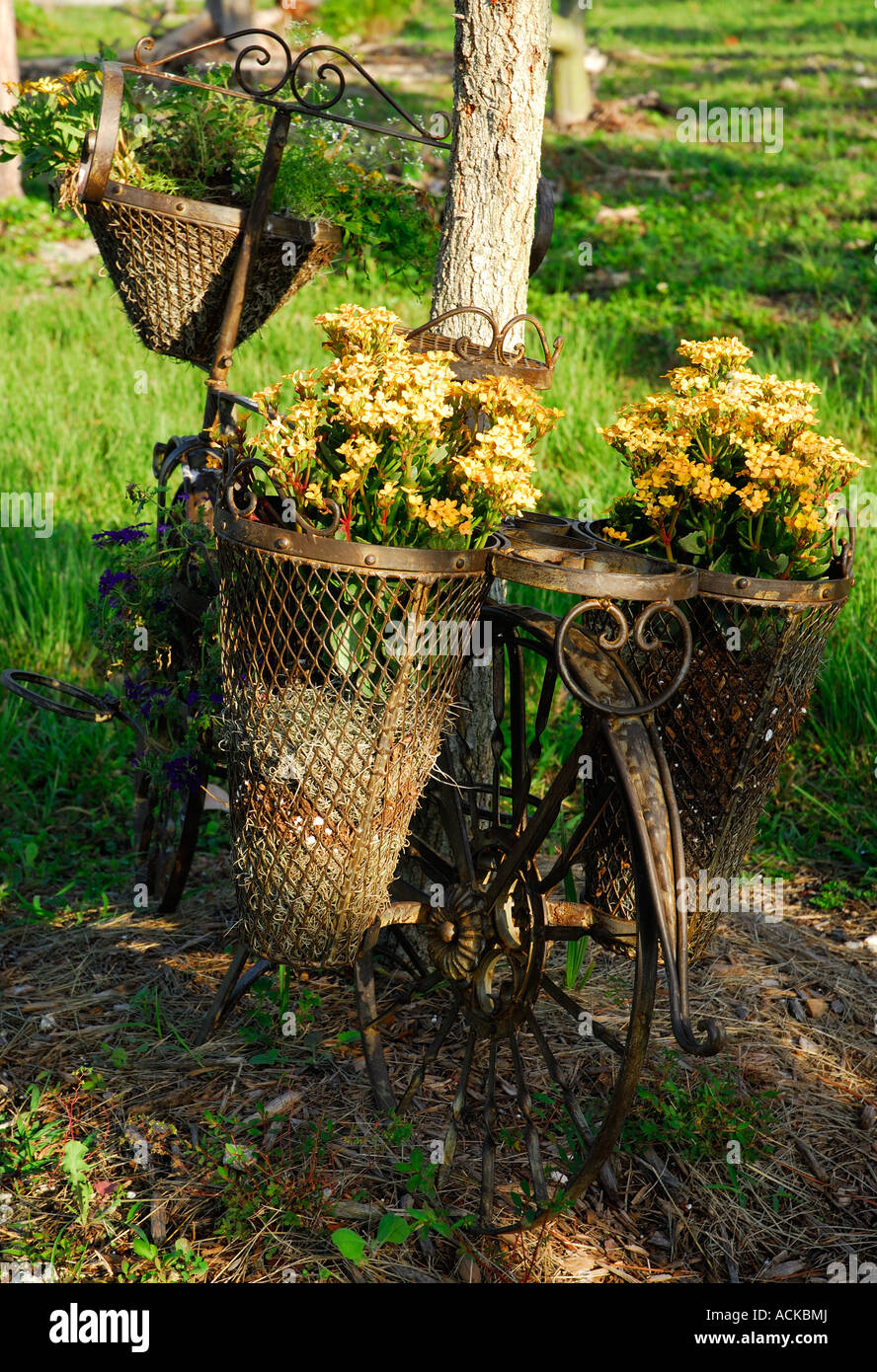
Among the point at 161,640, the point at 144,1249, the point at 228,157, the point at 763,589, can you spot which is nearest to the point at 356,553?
the point at 763,589

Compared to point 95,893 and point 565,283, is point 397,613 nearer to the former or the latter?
point 95,893

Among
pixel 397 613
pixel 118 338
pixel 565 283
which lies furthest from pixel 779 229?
pixel 397 613

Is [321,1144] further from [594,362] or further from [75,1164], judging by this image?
[594,362]

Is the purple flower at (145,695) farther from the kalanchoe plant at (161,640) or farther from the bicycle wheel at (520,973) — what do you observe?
the bicycle wheel at (520,973)

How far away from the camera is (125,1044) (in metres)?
2.65

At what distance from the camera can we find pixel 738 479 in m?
2.15

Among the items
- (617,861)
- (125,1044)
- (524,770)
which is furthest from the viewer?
(125,1044)

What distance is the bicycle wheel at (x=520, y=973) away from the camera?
6.37 feet

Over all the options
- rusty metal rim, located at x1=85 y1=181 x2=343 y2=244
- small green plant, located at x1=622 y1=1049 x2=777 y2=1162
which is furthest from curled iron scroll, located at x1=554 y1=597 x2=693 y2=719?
rusty metal rim, located at x1=85 y1=181 x2=343 y2=244

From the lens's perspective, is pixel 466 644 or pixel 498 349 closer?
pixel 466 644

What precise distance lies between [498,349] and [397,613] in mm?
650

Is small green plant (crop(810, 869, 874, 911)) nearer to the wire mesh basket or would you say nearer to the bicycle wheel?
the bicycle wheel

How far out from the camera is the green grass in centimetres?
370

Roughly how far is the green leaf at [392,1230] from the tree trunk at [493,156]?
5.94ft
